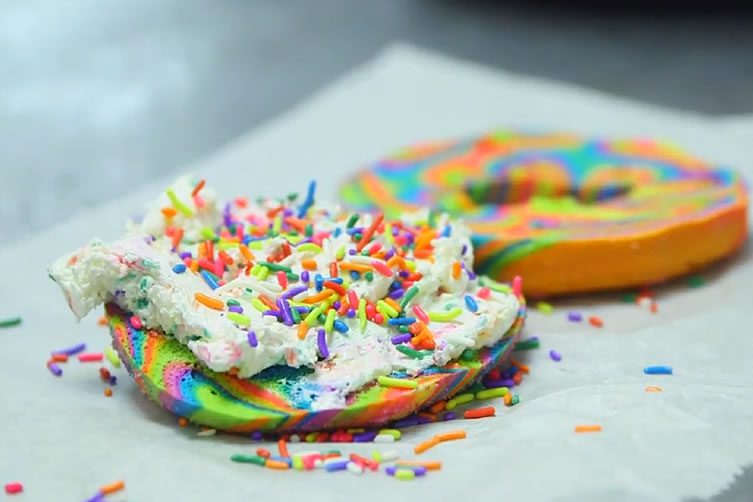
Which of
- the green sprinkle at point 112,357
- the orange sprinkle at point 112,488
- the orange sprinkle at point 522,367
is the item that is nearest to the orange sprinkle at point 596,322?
the orange sprinkle at point 522,367

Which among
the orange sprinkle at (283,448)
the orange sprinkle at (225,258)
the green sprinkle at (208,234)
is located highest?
the green sprinkle at (208,234)

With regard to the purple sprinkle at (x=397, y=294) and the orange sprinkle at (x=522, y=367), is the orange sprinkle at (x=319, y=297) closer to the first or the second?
the purple sprinkle at (x=397, y=294)

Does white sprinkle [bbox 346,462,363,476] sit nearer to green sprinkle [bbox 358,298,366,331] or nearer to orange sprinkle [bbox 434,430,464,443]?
orange sprinkle [bbox 434,430,464,443]

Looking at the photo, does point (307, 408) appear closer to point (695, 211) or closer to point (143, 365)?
point (143, 365)

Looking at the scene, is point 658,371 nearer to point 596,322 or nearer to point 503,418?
point 596,322

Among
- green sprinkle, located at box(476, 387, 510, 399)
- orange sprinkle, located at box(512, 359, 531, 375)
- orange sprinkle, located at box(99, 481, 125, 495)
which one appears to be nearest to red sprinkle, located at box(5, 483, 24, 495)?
orange sprinkle, located at box(99, 481, 125, 495)

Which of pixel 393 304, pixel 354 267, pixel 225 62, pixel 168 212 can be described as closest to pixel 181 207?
pixel 168 212
